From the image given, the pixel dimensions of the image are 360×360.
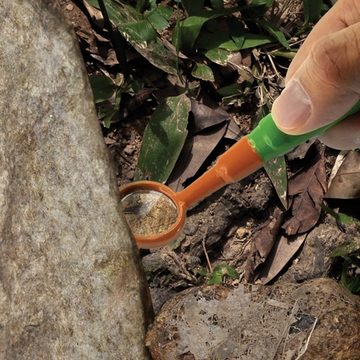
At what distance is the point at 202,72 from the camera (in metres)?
2.66

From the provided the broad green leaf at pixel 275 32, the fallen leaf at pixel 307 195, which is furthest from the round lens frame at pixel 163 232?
the broad green leaf at pixel 275 32

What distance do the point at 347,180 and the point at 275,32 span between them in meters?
0.53

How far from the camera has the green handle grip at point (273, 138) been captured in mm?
1780

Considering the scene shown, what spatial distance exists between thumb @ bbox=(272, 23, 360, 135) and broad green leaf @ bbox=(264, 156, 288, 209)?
85 cm

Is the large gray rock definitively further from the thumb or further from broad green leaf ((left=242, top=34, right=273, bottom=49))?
broad green leaf ((left=242, top=34, right=273, bottom=49))

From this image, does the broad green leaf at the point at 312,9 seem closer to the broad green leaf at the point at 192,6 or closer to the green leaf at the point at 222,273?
the broad green leaf at the point at 192,6

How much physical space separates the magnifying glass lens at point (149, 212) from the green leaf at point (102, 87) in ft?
1.64

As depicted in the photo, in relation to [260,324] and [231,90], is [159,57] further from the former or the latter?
[260,324]

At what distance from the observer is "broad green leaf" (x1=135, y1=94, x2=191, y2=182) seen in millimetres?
2568

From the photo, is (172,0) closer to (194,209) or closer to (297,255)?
(194,209)

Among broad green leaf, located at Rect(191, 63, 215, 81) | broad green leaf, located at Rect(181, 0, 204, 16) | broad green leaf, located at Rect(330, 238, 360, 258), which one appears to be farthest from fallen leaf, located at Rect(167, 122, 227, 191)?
broad green leaf, located at Rect(330, 238, 360, 258)

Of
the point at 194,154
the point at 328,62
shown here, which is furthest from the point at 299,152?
the point at 328,62

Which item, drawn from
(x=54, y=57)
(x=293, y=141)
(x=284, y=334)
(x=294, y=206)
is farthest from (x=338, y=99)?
(x=294, y=206)

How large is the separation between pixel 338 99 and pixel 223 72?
3.65 ft
